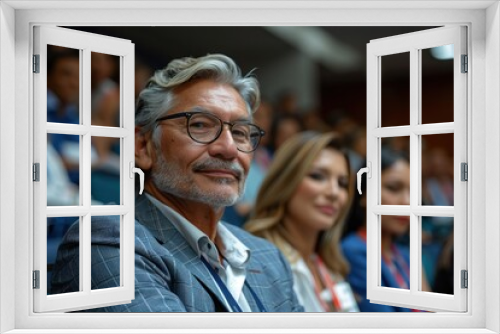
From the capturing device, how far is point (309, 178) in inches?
193

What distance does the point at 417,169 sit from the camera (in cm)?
302

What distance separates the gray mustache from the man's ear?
255 mm

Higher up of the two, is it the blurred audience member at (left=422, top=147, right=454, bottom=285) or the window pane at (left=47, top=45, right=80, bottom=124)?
the window pane at (left=47, top=45, right=80, bottom=124)

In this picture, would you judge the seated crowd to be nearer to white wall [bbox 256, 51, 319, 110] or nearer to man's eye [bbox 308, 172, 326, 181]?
man's eye [bbox 308, 172, 326, 181]

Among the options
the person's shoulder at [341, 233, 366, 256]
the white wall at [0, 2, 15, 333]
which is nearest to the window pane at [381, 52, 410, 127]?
the person's shoulder at [341, 233, 366, 256]

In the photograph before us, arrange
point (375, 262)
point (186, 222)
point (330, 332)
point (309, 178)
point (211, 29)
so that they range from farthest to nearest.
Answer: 1. point (211, 29)
2. point (309, 178)
3. point (186, 222)
4. point (375, 262)
5. point (330, 332)

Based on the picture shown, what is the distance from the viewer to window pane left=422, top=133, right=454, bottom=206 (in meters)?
5.89

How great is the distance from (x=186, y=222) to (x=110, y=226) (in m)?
0.59

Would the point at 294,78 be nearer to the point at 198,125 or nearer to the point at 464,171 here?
the point at 198,125

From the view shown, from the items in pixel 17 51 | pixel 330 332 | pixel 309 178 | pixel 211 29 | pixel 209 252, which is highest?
pixel 211 29

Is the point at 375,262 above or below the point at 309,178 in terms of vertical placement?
below

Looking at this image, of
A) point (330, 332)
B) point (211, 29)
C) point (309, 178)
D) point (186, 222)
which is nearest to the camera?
point (330, 332)

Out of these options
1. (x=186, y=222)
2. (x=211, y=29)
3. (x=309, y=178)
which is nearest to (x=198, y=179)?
(x=186, y=222)

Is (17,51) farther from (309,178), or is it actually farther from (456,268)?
(309,178)
